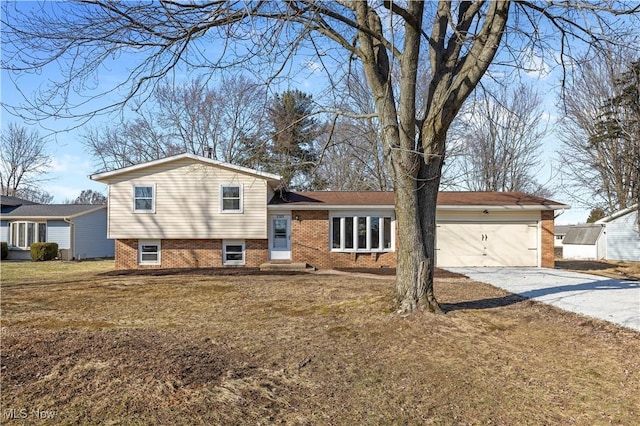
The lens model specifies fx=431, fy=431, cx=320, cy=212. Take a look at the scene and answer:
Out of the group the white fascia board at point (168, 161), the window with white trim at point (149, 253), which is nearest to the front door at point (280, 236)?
the white fascia board at point (168, 161)

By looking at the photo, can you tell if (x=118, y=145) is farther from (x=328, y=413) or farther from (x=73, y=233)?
(x=328, y=413)

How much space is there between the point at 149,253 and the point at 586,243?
2807 centimetres

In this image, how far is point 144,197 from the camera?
16859mm

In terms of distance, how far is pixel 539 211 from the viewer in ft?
56.1

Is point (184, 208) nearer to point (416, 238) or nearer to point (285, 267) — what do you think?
point (285, 267)

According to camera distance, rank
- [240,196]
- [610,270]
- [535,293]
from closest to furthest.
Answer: [535,293] < [240,196] < [610,270]

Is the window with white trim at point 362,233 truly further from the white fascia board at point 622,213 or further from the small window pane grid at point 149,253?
the white fascia board at point 622,213

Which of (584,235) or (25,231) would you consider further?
(584,235)

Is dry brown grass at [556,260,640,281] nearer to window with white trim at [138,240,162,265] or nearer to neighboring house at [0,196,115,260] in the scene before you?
window with white trim at [138,240,162,265]

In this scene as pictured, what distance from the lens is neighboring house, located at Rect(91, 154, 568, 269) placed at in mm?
16797

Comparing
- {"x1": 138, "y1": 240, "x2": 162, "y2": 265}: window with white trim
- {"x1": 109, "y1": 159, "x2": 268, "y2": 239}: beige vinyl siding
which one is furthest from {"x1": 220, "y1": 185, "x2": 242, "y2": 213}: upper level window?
{"x1": 138, "y1": 240, "x2": 162, "y2": 265}: window with white trim

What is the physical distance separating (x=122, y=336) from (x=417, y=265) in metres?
4.58

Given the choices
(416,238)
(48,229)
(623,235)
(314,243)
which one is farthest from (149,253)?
(623,235)

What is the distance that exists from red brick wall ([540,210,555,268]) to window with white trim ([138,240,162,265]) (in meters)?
15.4
